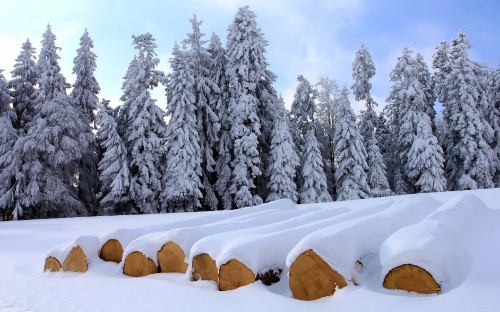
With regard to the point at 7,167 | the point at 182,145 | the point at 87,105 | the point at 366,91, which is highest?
the point at 366,91

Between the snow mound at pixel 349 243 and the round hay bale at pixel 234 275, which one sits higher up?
the snow mound at pixel 349 243

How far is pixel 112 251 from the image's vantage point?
524 centimetres

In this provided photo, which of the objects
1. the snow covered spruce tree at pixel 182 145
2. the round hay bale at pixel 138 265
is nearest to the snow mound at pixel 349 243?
the round hay bale at pixel 138 265

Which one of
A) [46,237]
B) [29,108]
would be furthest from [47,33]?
[46,237]

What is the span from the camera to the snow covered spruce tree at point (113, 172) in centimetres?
2048

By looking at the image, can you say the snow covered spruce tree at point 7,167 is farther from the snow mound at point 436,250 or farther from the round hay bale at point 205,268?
the snow mound at point 436,250

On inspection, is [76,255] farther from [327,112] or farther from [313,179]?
[327,112]

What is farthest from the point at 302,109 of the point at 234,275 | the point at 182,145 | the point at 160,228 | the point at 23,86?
the point at 234,275

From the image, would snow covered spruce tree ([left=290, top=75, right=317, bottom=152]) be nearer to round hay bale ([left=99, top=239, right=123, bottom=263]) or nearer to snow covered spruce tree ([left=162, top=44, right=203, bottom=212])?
snow covered spruce tree ([left=162, top=44, right=203, bottom=212])

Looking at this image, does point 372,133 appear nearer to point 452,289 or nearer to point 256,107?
point 256,107

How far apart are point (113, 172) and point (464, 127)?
71.9 ft

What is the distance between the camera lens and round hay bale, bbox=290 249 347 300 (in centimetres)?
325

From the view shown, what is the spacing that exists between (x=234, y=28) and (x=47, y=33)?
38.6 feet

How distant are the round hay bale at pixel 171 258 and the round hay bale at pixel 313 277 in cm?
162
